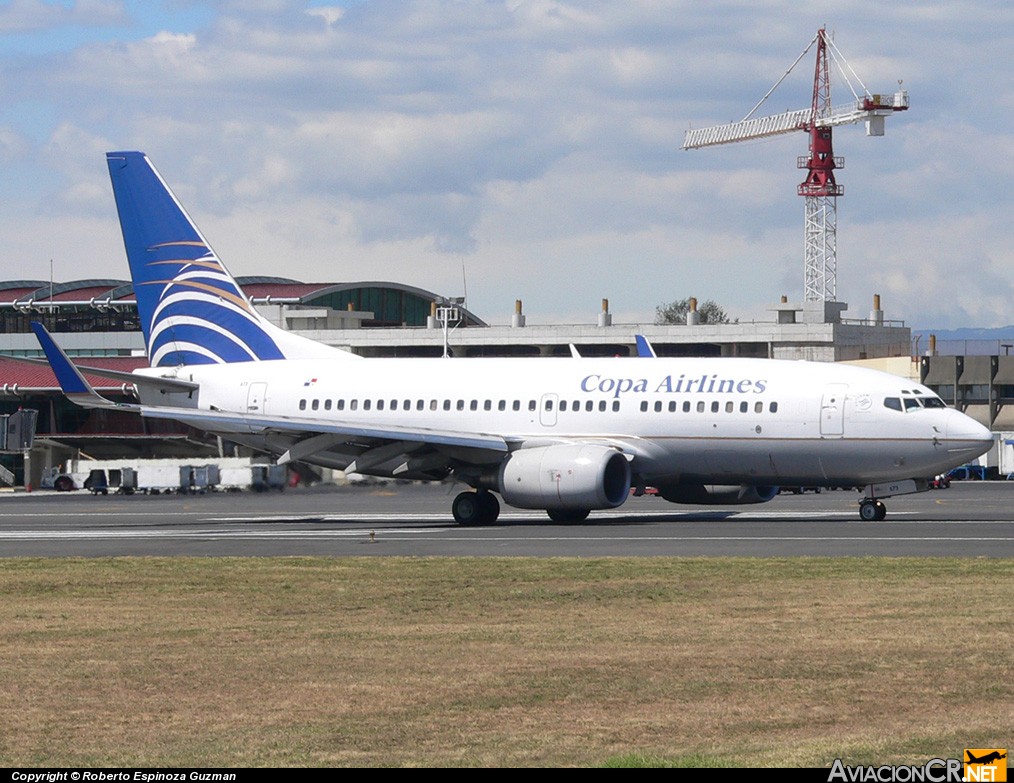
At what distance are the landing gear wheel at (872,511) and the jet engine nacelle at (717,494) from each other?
355 centimetres

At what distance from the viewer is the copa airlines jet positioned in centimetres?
4094

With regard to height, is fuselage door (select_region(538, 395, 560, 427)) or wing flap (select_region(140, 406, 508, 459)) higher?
fuselage door (select_region(538, 395, 560, 427))

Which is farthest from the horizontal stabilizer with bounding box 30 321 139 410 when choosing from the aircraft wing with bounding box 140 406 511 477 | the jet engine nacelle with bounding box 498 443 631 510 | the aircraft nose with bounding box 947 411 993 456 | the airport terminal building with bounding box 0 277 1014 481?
the airport terminal building with bounding box 0 277 1014 481

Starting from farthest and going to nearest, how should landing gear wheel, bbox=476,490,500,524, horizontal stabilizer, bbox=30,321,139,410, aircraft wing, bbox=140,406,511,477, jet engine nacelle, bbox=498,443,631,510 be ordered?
landing gear wheel, bbox=476,490,500,524
horizontal stabilizer, bbox=30,321,139,410
aircraft wing, bbox=140,406,511,477
jet engine nacelle, bbox=498,443,631,510

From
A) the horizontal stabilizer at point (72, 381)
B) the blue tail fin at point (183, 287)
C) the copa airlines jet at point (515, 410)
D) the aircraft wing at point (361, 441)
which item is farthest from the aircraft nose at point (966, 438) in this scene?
the horizontal stabilizer at point (72, 381)

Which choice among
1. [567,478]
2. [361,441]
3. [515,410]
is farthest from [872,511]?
[361,441]

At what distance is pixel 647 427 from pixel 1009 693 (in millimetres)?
28062

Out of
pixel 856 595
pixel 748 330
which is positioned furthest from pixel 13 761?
pixel 748 330

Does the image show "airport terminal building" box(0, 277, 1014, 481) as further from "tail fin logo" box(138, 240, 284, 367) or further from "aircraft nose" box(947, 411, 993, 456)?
"aircraft nose" box(947, 411, 993, 456)

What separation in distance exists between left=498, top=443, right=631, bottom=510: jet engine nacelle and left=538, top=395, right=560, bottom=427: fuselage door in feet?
6.73

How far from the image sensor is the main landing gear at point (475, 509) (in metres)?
43.4

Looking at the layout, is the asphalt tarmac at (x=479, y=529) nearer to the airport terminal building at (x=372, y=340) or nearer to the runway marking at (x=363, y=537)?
the runway marking at (x=363, y=537)

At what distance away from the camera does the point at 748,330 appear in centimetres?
11406

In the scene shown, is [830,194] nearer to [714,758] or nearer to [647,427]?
[647,427]
